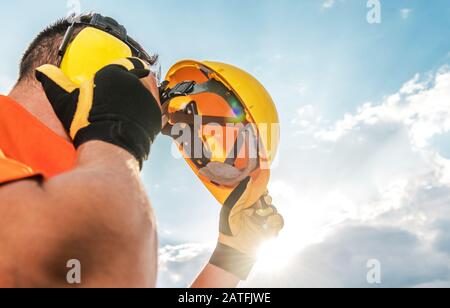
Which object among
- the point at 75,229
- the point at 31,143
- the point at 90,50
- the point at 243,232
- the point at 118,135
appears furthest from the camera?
the point at 243,232

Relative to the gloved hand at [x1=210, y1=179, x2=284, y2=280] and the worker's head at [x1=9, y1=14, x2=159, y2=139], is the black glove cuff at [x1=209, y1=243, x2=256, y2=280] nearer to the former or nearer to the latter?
the gloved hand at [x1=210, y1=179, x2=284, y2=280]

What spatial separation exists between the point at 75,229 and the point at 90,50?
132cm

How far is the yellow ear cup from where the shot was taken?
7.48ft

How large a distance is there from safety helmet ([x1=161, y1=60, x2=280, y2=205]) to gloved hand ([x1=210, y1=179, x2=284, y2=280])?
0.54 ft

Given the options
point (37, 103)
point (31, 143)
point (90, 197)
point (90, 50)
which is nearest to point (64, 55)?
point (90, 50)

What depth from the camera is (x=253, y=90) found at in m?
3.80

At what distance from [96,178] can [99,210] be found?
0.40ft

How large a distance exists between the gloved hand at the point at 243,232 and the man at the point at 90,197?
259 cm

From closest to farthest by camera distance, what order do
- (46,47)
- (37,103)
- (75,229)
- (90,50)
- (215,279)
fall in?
(75,229)
(37,103)
(90,50)
(46,47)
(215,279)

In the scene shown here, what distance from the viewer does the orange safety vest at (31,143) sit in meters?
1.99

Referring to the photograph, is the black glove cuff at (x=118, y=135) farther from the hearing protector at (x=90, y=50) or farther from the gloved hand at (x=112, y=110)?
the hearing protector at (x=90, y=50)

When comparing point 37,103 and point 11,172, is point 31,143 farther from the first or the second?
point 11,172

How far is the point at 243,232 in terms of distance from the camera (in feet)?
14.5
